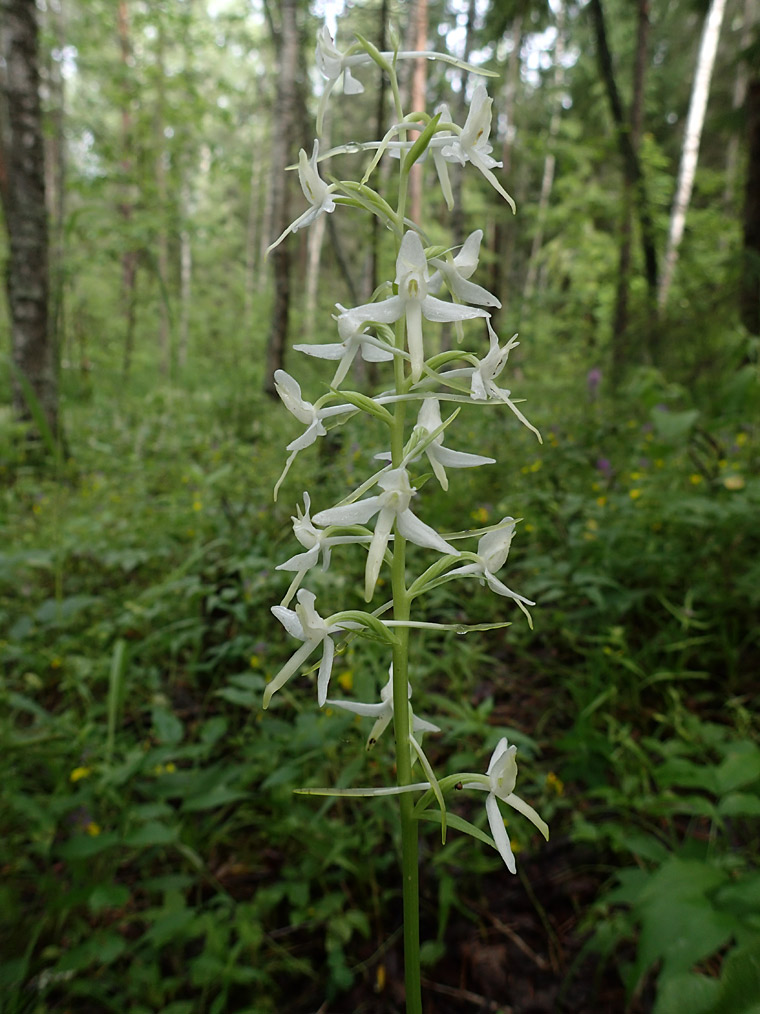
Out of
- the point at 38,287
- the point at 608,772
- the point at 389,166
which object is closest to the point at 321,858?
the point at 608,772

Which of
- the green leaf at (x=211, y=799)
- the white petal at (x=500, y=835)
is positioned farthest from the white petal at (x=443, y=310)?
the green leaf at (x=211, y=799)

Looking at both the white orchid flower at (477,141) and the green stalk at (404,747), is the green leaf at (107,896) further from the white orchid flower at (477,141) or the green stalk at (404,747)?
the white orchid flower at (477,141)

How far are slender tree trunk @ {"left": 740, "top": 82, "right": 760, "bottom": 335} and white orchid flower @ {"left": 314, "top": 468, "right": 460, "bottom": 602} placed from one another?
14.6 ft

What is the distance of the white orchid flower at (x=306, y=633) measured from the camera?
89cm

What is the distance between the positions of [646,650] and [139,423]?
540 cm

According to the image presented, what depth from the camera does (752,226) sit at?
4969mm

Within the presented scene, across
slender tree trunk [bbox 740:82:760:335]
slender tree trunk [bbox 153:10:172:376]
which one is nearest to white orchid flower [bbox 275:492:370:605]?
slender tree trunk [bbox 740:82:760:335]

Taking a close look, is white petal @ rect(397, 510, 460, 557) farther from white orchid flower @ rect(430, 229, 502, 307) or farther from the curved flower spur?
white orchid flower @ rect(430, 229, 502, 307)

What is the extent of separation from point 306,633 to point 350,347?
0.44 meters

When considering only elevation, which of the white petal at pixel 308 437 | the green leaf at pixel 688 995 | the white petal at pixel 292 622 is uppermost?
the white petal at pixel 308 437

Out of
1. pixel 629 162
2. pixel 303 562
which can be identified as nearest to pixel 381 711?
pixel 303 562

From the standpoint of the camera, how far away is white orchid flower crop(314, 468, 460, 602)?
904mm

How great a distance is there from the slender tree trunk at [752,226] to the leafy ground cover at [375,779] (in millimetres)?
2129

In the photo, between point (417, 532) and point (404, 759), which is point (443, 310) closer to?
point (417, 532)
